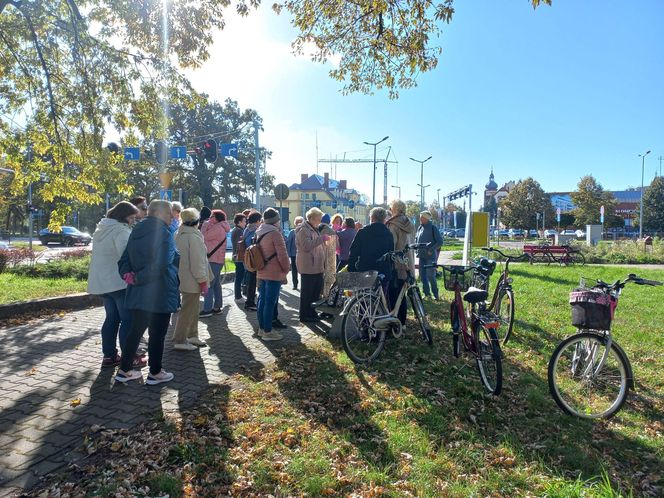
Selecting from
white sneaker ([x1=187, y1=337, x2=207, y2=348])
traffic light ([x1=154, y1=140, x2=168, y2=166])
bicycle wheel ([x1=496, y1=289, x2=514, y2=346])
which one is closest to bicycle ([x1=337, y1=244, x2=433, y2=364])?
bicycle wheel ([x1=496, y1=289, x2=514, y2=346])

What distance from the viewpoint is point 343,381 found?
15.9 feet

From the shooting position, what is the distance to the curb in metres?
7.70

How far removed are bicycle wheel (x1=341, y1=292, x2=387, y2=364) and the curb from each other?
6.15m

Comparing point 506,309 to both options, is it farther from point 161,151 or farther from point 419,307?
point 161,151

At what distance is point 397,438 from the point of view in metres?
3.58

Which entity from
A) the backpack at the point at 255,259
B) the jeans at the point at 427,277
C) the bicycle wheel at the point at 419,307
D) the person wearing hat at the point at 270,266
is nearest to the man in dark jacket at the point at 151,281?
the backpack at the point at 255,259

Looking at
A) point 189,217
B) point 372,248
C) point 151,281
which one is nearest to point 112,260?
point 151,281

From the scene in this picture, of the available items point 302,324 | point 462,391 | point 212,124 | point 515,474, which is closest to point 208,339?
point 302,324

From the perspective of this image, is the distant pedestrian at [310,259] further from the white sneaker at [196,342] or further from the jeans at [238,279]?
the jeans at [238,279]

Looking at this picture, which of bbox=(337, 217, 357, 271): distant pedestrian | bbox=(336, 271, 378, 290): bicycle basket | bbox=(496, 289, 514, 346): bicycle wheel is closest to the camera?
bbox=(336, 271, 378, 290): bicycle basket

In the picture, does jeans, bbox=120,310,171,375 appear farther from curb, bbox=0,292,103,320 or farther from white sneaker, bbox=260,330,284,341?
curb, bbox=0,292,103,320

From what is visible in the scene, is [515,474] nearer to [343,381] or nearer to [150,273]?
[343,381]

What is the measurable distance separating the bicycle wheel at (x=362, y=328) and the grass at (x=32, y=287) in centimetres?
674

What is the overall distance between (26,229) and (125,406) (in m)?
81.2
